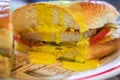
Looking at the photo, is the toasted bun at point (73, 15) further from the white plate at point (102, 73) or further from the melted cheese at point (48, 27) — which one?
the white plate at point (102, 73)

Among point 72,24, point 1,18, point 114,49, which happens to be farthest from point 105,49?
point 1,18

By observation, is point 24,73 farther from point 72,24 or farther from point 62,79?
point 72,24

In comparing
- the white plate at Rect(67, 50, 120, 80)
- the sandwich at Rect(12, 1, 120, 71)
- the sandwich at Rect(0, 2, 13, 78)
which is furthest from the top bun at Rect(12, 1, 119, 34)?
the sandwich at Rect(0, 2, 13, 78)

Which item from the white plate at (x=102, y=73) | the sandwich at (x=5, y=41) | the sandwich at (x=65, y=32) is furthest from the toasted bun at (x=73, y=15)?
the sandwich at (x=5, y=41)

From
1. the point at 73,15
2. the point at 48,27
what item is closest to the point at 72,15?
the point at 73,15

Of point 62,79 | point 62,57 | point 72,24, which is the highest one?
point 72,24

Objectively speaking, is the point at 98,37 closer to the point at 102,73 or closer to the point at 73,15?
the point at 73,15
